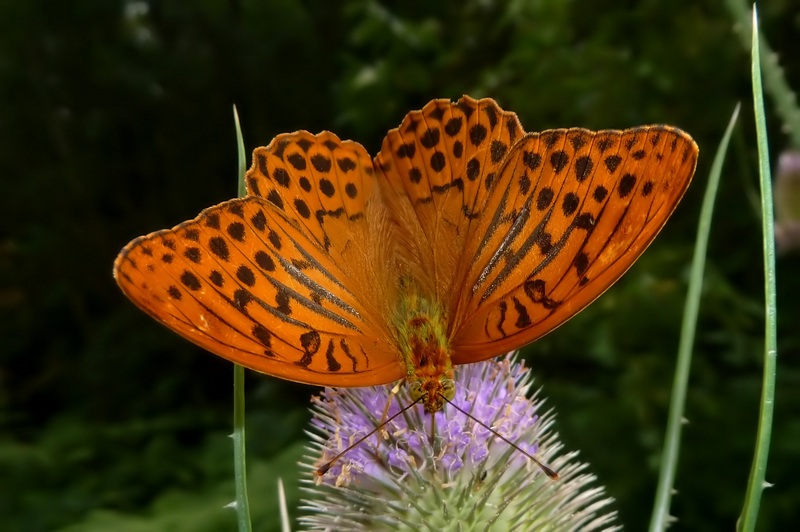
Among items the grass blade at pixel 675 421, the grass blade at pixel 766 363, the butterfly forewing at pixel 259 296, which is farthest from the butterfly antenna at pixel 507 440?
the grass blade at pixel 766 363

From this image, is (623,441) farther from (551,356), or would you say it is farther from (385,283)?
(385,283)

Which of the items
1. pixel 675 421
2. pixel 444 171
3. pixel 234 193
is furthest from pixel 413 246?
pixel 234 193

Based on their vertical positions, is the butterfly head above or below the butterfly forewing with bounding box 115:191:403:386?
below

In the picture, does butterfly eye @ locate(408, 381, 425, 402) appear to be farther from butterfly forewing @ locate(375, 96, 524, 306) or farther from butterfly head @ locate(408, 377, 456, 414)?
butterfly forewing @ locate(375, 96, 524, 306)

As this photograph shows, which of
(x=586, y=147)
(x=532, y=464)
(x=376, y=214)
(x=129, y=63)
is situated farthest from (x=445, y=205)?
(x=129, y=63)

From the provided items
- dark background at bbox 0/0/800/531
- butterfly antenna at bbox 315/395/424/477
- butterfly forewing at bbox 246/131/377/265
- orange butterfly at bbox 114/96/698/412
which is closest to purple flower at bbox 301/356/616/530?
butterfly antenna at bbox 315/395/424/477

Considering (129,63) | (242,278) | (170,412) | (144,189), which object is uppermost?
(129,63)

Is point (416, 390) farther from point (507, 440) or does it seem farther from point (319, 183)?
point (319, 183)
